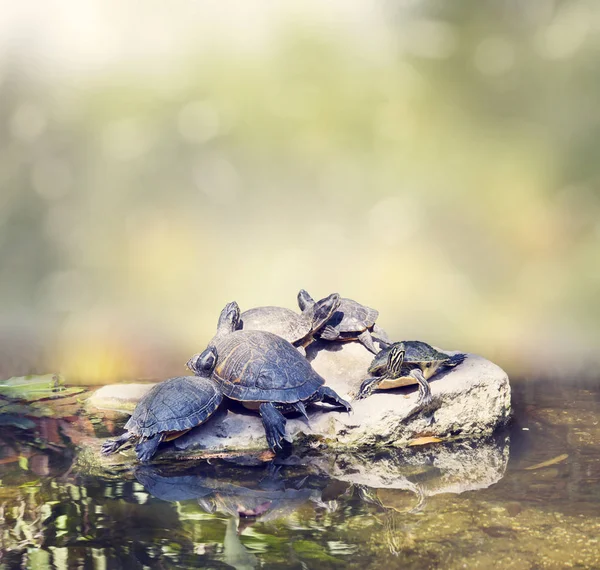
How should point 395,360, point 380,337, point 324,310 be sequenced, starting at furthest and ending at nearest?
1. point 380,337
2. point 324,310
3. point 395,360

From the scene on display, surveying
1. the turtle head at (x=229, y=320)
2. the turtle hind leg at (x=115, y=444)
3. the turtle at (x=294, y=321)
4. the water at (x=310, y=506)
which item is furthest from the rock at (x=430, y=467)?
the turtle head at (x=229, y=320)

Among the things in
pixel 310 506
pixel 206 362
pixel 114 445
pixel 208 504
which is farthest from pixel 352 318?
pixel 208 504

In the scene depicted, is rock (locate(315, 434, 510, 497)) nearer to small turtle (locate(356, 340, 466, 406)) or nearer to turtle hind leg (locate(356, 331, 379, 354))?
small turtle (locate(356, 340, 466, 406))

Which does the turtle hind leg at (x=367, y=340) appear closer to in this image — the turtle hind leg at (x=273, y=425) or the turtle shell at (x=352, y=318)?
the turtle shell at (x=352, y=318)

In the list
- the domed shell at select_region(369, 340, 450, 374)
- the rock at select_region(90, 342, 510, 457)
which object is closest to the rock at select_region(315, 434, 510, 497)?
the rock at select_region(90, 342, 510, 457)

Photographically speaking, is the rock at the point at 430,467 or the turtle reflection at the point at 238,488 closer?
the turtle reflection at the point at 238,488

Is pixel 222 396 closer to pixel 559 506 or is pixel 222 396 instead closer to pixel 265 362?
pixel 265 362

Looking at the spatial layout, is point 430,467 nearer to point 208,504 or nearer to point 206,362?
point 208,504
